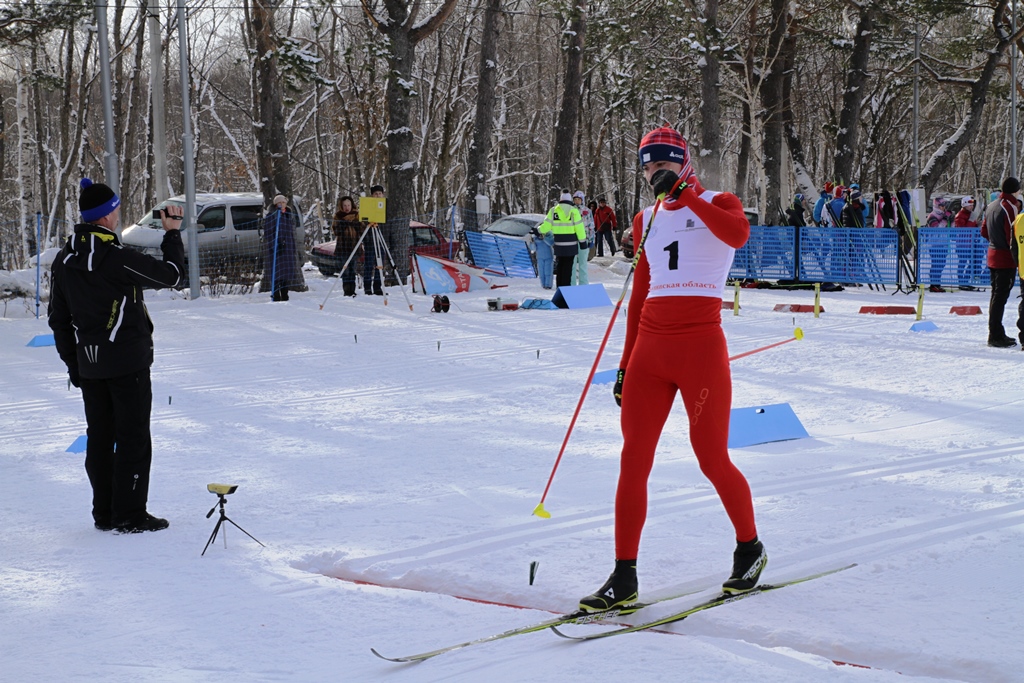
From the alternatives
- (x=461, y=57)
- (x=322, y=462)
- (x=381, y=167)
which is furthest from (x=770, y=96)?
(x=322, y=462)

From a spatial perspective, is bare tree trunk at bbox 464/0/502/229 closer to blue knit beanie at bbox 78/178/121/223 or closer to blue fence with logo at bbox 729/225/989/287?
blue fence with logo at bbox 729/225/989/287

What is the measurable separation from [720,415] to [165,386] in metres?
7.46

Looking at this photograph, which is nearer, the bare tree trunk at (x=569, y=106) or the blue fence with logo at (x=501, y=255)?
the blue fence with logo at (x=501, y=255)

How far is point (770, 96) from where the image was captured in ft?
93.7

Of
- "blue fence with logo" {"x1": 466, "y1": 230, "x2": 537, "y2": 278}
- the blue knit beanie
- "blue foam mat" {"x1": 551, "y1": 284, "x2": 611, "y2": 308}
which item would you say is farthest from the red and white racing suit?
"blue fence with logo" {"x1": 466, "y1": 230, "x2": 537, "y2": 278}

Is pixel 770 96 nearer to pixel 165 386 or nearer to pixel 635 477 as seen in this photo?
pixel 165 386

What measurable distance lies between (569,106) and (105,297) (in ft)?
72.2

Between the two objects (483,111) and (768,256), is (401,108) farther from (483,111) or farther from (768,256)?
(768,256)

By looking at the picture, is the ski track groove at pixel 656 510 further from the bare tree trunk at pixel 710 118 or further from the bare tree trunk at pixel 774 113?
the bare tree trunk at pixel 774 113

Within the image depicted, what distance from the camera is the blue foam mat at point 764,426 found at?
24.4 ft

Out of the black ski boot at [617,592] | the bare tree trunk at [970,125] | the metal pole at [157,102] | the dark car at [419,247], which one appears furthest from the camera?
the bare tree trunk at [970,125]

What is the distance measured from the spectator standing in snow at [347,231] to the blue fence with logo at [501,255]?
387 cm

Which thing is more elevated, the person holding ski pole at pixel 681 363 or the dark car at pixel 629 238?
the dark car at pixel 629 238

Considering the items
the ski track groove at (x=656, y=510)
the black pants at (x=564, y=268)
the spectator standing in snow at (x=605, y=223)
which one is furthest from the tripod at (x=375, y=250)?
the spectator standing in snow at (x=605, y=223)
